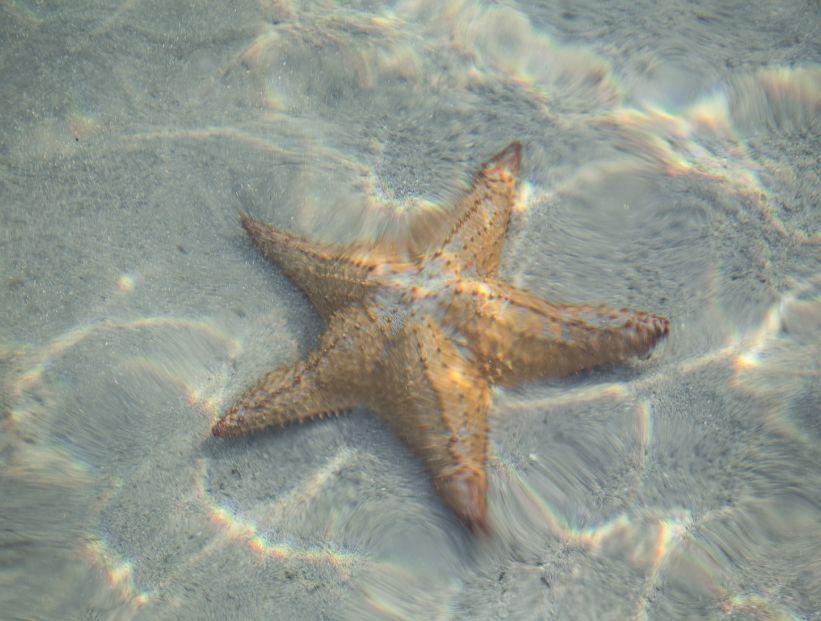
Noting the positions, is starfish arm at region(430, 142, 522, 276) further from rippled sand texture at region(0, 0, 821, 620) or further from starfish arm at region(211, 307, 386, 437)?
starfish arm at region(211, 307, 386, 437)

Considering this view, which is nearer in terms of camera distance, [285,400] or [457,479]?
[457,479]

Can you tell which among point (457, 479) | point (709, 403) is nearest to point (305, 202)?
point (457, 479)

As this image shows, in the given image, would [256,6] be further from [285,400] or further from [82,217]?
[285,400]

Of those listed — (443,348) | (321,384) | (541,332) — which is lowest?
(321,384)

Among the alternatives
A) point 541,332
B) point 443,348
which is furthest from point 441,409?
point 541,332

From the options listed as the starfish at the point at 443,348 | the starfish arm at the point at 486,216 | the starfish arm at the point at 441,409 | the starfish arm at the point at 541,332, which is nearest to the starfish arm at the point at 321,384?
the starfish at the point at 443,348

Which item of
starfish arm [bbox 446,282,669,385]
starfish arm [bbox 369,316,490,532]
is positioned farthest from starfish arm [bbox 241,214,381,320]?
starfish arm [bbox 446,282,669,385]

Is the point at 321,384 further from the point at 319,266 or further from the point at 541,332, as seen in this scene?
the point at 541,332
